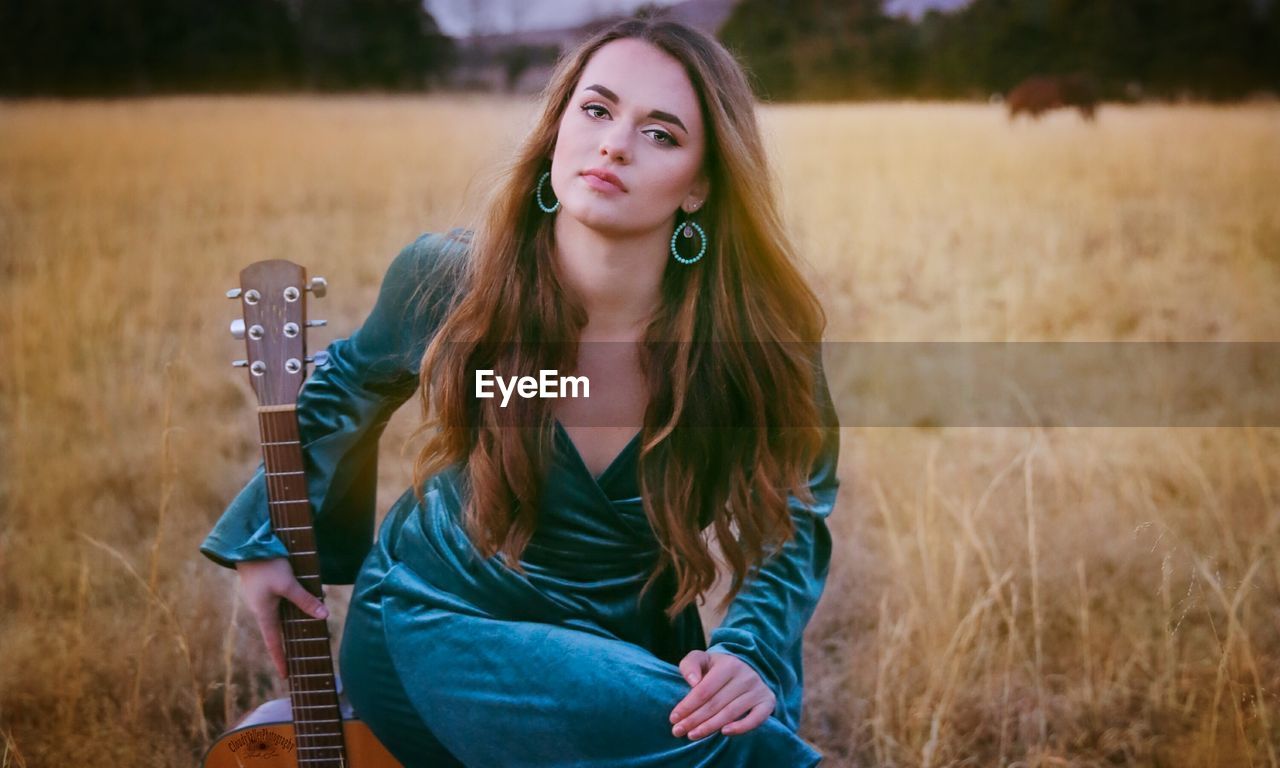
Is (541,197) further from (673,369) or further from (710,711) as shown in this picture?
(710,711)

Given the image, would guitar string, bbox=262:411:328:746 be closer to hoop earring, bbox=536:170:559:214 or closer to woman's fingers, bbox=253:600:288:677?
woman's fingers, bbox=253:600:288:677

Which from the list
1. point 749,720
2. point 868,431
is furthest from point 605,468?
point 868,431

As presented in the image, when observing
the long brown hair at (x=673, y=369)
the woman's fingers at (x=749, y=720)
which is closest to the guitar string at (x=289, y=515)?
the long brown hair at (x=673, y=369)

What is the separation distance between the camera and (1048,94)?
2441 mm

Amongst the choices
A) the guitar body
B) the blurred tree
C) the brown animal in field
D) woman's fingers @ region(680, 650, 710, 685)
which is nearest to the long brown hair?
woman's fingers @ region(680, 650, 710, 685)

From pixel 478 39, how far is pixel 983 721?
175cm

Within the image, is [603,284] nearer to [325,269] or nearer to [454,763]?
[454,763]

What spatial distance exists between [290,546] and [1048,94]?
71.8 inches

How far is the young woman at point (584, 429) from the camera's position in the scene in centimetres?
168

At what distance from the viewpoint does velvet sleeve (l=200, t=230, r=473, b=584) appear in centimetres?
174

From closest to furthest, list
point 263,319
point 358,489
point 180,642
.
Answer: point 263,319, point 358,489, point 180,642

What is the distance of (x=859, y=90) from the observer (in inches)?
94.8

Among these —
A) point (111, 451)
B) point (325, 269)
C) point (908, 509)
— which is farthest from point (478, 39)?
point (908, 509)

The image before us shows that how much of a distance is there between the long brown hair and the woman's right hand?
241mm
